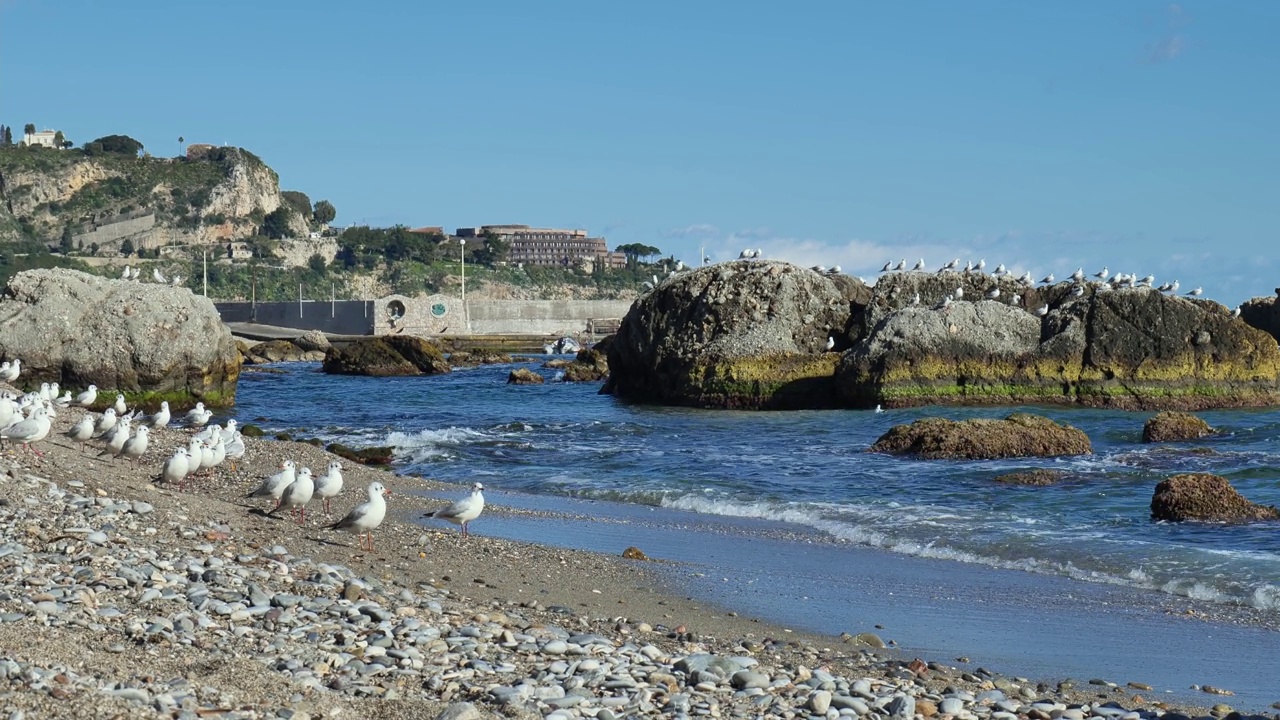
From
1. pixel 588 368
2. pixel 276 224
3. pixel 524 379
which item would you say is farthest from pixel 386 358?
pixel 276 224

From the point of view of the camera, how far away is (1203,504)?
14.6m

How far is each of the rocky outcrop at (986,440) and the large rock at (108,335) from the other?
14883 mm

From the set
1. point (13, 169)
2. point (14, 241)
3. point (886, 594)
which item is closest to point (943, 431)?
point (886, 594)

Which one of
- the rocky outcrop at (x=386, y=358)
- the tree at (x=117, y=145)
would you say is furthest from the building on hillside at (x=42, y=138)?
the rocky outcrop at (x=386, y=358)

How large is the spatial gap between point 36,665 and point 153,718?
0.75 metres

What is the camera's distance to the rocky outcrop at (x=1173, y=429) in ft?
77.7

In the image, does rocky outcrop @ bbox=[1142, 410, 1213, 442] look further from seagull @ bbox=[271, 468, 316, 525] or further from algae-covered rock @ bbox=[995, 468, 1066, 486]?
seagull @ bbox=[271, 468, 316, 525]

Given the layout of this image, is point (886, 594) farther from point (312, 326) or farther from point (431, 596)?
point (312, 326)

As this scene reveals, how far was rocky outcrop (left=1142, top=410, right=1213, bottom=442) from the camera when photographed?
23672 millimetres

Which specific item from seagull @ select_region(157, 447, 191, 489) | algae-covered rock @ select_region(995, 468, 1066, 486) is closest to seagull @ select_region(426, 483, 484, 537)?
seagull @ select_region(157, 447, 191, 489)

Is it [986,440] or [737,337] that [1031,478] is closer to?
[986,440]

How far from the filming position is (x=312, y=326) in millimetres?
88312

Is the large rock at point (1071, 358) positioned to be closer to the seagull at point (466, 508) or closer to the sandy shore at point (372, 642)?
the seagull at point (466, 508)

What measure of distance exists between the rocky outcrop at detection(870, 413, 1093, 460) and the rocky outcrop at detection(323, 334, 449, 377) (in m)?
33.2
